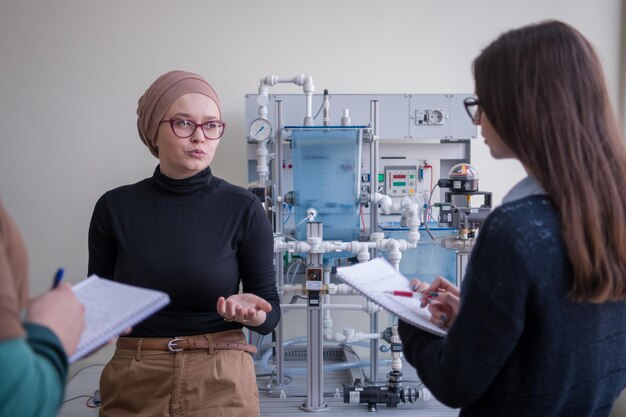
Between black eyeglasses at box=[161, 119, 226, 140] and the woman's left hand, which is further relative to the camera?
black eyeglasses at box=[161, 119, 226, 140]

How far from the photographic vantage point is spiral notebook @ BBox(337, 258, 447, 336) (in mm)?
921

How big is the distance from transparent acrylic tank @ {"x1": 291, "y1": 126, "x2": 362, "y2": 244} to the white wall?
2.33 feet

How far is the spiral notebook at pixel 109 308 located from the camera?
675 mm

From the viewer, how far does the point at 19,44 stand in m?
2.91

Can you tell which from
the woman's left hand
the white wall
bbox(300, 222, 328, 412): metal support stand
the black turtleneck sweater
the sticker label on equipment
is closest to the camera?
the woman's left hand

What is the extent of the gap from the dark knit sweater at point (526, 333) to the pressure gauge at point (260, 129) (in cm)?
187

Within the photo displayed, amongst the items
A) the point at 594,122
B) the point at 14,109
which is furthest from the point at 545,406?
the point at 14,109

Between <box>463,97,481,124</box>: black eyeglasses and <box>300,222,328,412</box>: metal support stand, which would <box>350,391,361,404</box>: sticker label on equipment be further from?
<box>463,97,481,124</box>: black eyeglasses

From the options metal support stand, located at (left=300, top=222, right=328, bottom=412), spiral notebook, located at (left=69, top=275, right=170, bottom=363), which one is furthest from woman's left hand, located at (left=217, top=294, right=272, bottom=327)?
metal support stand, located at (left=300, top=222, right=328, bottom=412)

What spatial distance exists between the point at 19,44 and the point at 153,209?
2.31 meters

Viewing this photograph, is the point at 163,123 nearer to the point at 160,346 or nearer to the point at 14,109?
the point at 160,346

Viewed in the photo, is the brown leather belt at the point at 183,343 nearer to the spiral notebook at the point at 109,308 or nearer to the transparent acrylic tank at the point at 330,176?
the spiral notebook at the point at 109,308

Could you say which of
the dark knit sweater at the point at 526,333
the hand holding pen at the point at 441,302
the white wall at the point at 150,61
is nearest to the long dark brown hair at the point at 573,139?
the dark knit sweater at the point at 526,333

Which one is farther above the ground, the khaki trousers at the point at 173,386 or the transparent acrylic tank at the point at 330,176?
the transparent acrylic tank at the point at 330,176
